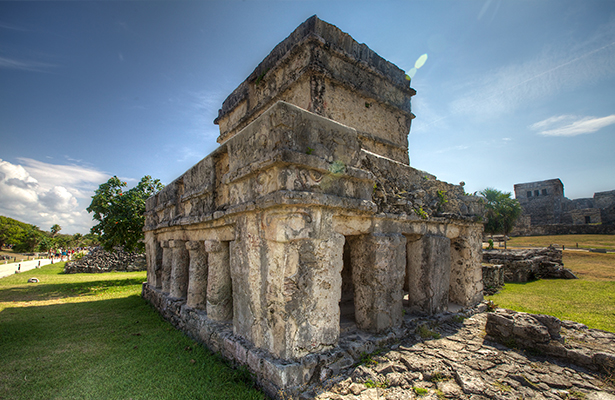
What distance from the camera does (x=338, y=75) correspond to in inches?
234

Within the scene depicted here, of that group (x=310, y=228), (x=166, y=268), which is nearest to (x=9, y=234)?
(x=166, y=268)

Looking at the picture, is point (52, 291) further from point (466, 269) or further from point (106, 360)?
point (466, 269)

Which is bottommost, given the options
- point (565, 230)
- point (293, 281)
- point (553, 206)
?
point (565, 230)

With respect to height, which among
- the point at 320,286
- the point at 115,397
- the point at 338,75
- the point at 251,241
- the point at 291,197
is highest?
the point at 338,75

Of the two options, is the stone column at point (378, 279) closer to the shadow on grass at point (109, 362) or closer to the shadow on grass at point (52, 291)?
the shadow on grass at point (109, 362)

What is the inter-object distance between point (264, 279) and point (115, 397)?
205 centimetres

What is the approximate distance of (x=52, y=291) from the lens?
10.1m

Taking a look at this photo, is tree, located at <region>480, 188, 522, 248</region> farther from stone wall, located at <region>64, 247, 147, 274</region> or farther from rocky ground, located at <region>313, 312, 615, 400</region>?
stone wall, located at <region>64, 247, 147, 274</region>

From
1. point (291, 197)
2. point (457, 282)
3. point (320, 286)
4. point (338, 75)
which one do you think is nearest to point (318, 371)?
point (320, 286)

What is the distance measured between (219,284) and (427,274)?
11.0 feet

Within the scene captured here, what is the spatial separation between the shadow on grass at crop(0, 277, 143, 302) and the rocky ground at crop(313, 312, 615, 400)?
34.0 feet

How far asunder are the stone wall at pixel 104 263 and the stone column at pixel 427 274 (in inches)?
728

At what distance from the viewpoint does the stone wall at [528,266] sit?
10.0 meters

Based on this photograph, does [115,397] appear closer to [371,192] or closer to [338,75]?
[371,192]
